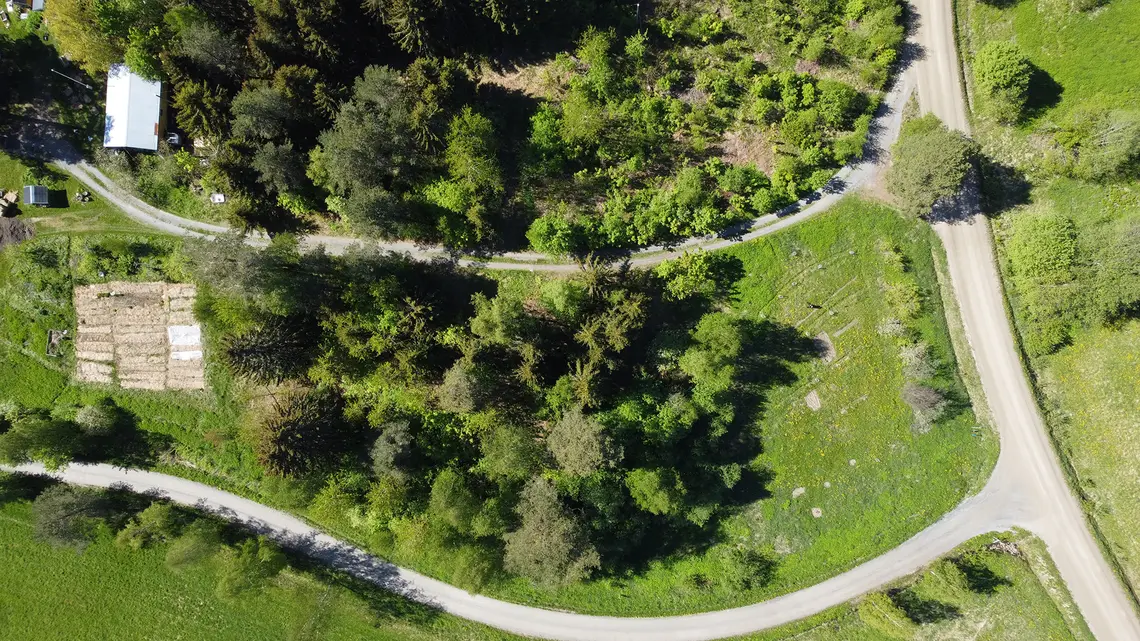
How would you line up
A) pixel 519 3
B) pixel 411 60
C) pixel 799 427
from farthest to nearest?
pixel 799 427
pixel 411 60
pixel 519 3

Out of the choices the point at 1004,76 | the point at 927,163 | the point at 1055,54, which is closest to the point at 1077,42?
the point at 1055,54

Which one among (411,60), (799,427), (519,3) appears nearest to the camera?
(519,3)

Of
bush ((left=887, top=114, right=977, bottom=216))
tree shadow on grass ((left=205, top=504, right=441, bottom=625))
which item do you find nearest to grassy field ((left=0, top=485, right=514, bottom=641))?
tree shadow on grass ((left=205, top=504, right=441, bottom=625))

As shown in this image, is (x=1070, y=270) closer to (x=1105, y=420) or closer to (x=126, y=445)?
(x=1105, y=420)

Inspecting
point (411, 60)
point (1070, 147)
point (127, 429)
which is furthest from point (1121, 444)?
point (127, 429)

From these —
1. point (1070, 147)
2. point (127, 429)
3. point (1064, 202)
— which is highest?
point (1070, 147)

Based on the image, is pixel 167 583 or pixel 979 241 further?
pixel 167 583

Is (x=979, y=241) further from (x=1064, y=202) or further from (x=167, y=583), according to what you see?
(x=167, y=583)

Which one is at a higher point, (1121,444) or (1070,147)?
(1070,147)
